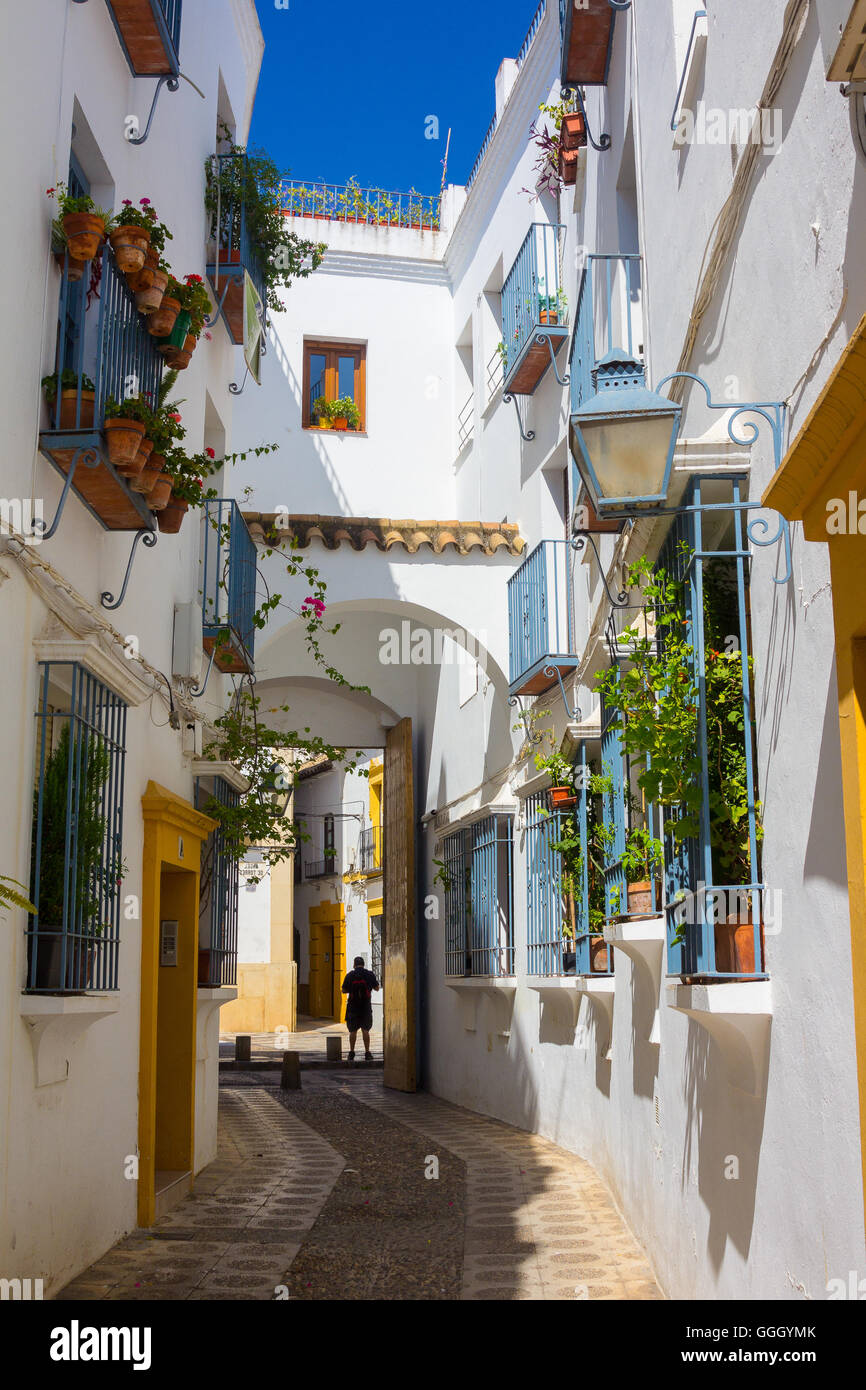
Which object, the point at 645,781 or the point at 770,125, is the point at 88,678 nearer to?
the point at 645,781

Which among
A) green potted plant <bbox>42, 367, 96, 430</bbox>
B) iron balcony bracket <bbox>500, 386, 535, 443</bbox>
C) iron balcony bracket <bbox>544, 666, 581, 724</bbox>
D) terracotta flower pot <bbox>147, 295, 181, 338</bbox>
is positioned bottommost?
iron balcony bracket <bbox>544, 666, 581, 724</bbox>

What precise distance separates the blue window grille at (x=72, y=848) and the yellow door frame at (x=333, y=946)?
1141 inches

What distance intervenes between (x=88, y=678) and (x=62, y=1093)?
1.92 metres

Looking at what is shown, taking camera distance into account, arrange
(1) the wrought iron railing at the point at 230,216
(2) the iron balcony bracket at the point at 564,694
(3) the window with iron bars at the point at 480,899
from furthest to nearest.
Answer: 1. (3) the window with iron bars at the point at 480,899
2. (1) the wrought iron railing at the point at 230,216
3. (2) the iron balcony bracket at the point at 564,694

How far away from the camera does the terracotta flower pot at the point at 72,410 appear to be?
5.82 metres

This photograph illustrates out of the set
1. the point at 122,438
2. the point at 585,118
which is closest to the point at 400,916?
the point at 585,118

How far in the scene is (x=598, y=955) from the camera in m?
8.91

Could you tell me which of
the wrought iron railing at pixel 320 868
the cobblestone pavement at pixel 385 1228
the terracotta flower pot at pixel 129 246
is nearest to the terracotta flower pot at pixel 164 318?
the terracotta flower pot at pixel 129 246

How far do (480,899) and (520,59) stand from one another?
27.6ft

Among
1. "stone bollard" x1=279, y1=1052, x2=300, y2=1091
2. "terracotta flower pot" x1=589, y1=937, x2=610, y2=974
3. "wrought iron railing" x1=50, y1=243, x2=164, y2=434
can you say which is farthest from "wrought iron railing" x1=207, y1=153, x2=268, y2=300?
"stone bollard" x1=279, y1=1052, x2=300, y2=1091

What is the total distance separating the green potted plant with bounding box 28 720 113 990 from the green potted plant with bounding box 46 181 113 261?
7.04ft

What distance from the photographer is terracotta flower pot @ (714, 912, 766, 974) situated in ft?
13.9

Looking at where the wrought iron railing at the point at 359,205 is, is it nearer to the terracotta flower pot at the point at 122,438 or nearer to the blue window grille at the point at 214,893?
the blue window grille at the point at 214,893

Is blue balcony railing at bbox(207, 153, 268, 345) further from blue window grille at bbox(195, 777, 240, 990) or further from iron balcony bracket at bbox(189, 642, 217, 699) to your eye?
blue window grille at bbox(195, 777, 240, 990)
